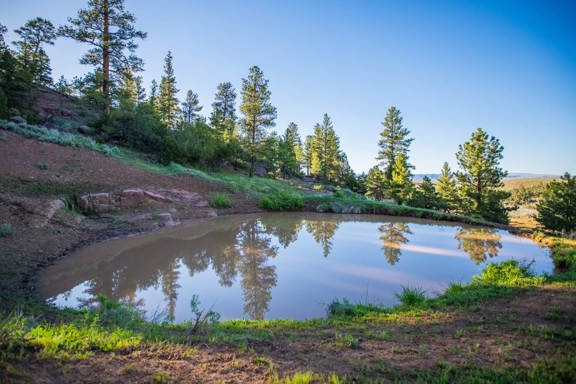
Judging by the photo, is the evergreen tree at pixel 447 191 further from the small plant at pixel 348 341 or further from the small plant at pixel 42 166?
the small plant at pixel 42 166

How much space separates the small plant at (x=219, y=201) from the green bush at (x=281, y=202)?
2589 mm

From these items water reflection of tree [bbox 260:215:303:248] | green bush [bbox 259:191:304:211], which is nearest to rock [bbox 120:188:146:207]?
water reflection of tree [bbox 260:215:303:248]

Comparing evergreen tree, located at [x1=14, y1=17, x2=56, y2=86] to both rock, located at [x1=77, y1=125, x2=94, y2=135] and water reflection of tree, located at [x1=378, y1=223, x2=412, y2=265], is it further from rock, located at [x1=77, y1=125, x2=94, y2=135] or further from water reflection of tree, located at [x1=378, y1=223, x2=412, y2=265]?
water reflection of tree, located at [x1=378, y1=223, x2=412, y2=265]

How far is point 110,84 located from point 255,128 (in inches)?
537

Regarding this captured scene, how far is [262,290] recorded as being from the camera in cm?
615

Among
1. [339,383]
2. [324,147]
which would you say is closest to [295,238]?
Answer: [339,383]

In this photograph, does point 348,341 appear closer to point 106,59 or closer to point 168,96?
point 106,59

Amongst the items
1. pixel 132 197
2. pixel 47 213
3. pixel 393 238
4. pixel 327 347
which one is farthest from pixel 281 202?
pixel 327 347

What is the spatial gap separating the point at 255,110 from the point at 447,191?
71.2ft

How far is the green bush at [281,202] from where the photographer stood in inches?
738

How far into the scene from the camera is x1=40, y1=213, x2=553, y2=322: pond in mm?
5527

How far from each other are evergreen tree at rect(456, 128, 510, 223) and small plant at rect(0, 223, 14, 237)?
1133 inches

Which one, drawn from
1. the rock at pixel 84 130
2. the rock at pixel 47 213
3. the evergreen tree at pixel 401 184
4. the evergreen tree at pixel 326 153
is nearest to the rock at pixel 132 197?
the rock at pixel 47 213

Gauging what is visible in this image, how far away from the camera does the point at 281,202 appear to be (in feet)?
62.8
